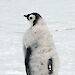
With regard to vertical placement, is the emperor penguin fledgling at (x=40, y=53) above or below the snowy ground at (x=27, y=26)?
above

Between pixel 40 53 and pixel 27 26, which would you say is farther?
pixel 27 26

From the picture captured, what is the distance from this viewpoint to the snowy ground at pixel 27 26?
806cm

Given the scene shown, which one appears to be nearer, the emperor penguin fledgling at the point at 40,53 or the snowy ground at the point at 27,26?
the emperor penguin fledgling at the point at 40,53

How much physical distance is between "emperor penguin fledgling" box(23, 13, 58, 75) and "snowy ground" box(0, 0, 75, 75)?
2.28m

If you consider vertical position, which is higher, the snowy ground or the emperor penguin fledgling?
the emperor penguin fledgling

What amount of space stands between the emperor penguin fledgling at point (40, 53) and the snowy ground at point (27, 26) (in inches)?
89.7

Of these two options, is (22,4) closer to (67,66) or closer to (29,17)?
(67,66)

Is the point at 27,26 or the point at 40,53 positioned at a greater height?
the point at 40,53

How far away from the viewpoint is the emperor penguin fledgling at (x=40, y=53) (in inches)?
191

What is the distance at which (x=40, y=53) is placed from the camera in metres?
4.88

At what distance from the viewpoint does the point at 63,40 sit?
426 inches

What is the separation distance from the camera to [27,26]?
1325 cm

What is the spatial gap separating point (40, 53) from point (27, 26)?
8.39m

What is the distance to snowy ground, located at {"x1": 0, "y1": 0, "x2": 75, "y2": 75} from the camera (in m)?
8.06
